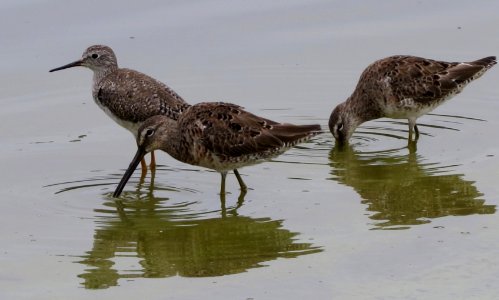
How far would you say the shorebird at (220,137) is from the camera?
10.5 m

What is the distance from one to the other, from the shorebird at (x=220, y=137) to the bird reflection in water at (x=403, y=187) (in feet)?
2.72

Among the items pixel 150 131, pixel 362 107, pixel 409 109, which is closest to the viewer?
pixel 150 131

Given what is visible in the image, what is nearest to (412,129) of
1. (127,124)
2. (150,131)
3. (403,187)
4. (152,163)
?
(403,187)

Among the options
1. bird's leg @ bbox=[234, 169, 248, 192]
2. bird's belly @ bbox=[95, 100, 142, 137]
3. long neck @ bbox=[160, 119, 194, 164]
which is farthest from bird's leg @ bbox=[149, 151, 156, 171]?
bird's leg @ bbox=[234, 169, 248, 192]

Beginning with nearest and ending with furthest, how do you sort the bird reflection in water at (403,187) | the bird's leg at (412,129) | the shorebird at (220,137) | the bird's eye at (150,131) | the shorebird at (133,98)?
the bird reflection in water at (403,187), the shorebird at (220,137), the bird's eye at (150,131), the shorebird at (133,98), the bird's leg at (412,129)

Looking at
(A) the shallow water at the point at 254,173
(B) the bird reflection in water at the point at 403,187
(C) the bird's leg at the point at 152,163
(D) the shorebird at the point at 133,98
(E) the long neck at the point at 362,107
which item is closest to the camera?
(A) the shallow water at the point at 254,173

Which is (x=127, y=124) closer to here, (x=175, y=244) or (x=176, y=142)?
(x=176, y=142)

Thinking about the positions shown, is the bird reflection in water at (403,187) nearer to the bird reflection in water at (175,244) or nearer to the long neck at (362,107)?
the long neck at (362,107)

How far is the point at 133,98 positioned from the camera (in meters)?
11.8

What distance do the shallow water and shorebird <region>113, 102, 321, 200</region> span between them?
383mm

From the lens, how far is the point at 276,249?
9242 mm

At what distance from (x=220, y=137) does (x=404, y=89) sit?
304cm

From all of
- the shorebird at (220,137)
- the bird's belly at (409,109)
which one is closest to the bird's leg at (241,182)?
the shorebird at (220,137)

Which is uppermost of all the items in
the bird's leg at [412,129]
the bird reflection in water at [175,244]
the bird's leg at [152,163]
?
the bird's leg at [412,129]
